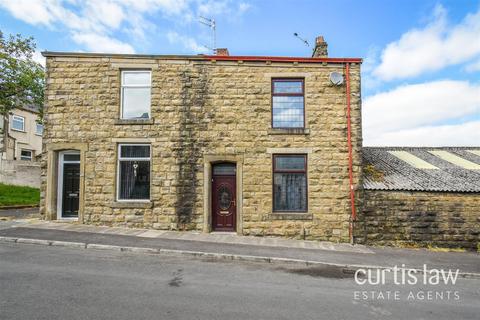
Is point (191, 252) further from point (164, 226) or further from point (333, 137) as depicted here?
point (333, 137)

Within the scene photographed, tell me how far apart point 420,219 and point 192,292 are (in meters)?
9.25

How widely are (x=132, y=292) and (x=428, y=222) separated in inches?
409

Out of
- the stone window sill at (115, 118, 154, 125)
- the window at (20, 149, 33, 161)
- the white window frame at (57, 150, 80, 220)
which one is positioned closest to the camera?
the stone window sill at (115, 118, 154, 125)

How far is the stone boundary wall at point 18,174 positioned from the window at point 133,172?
16081mm

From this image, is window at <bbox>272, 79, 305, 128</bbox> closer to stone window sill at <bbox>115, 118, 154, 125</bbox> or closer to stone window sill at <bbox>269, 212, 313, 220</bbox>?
stone window sill at <bbox>269, 212, 313, 220</bbox>

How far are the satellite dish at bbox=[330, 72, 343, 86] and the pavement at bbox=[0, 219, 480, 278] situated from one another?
19.6 ft

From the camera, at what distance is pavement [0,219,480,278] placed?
8.39m

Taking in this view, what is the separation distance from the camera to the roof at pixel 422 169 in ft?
37.8

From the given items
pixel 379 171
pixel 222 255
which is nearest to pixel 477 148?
pixel 379 171

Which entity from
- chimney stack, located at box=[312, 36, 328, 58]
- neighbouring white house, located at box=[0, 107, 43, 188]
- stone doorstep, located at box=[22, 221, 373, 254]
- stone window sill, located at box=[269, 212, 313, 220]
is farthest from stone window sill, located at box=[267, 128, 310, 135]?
neighbouring white house, located at box=[0, 107, 43, 188]

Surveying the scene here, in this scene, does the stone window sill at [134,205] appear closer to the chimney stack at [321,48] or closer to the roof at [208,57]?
the roof at [208,57]

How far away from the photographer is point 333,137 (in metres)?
11.7

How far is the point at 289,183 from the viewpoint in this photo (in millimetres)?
11797

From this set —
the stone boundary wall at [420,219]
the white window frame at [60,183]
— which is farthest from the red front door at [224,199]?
the white window frame at [60,183]
